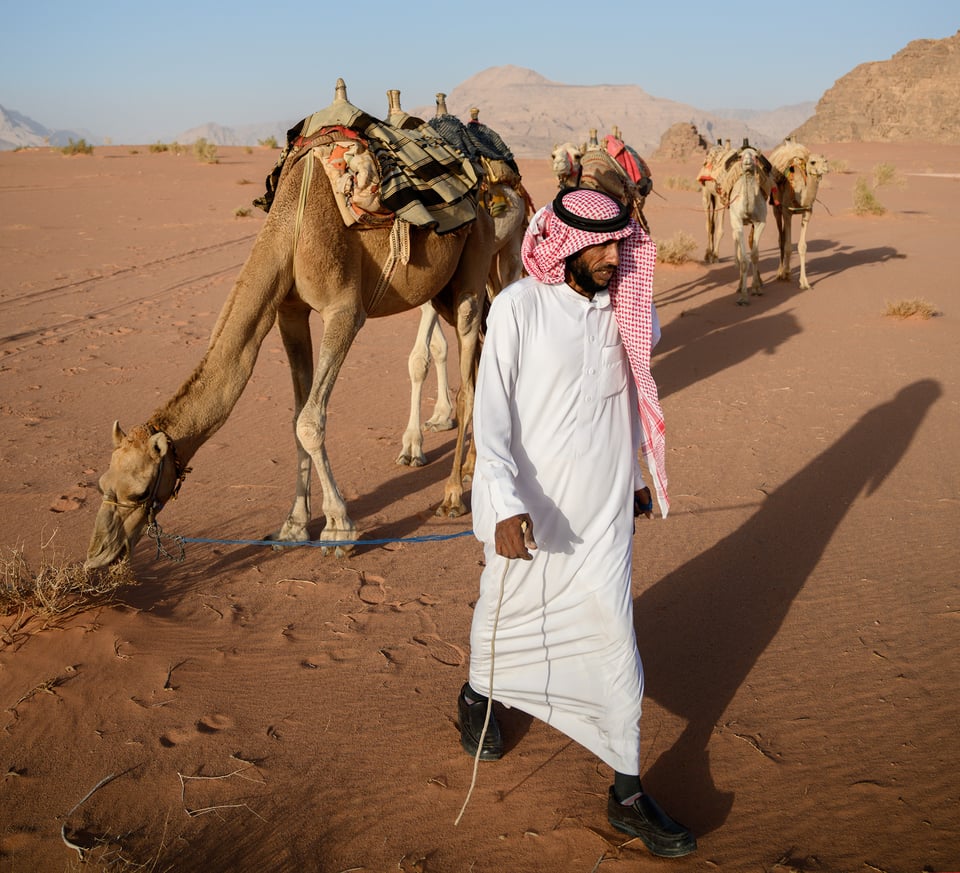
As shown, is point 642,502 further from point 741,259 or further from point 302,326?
point 741,259

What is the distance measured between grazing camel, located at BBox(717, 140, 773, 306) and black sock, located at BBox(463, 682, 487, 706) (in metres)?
10.2

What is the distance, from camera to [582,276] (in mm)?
2877

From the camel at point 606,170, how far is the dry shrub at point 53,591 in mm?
5677

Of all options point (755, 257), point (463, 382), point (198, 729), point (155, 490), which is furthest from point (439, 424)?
point (755, 257)

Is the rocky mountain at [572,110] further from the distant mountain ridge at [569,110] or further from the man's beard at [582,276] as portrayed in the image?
the man's beard at [582,276]

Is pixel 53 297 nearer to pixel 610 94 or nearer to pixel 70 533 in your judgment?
pixel 70 533

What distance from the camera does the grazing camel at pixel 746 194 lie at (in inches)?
482

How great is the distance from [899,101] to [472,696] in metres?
67.6

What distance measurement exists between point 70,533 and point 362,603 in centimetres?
215

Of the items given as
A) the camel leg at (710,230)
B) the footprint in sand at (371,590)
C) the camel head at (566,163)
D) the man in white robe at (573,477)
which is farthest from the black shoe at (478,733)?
the camel leg at (710,230)

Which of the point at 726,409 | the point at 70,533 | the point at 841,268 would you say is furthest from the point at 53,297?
the point at 841,268

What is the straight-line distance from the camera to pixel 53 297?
42.4 ft

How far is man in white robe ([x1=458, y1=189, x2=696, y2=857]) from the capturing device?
2.83m

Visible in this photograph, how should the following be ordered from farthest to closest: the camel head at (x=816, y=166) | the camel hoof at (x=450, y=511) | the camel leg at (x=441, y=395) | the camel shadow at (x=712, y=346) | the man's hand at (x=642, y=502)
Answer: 1. the camel head at (x=816, y=166)
2. the camel shadow at (x=712, y=346)
3. the camel leg at (x=441, y=395)
4. the camel hoof at (x=450, y=511)
5. the man's hand at (x=642, y=502)
